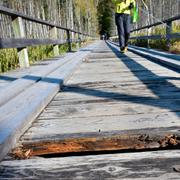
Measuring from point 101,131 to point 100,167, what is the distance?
42 cm

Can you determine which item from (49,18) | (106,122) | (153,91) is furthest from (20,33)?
(49,18)

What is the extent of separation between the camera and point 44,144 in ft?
4.85

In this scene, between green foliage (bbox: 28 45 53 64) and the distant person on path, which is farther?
the distant person on path

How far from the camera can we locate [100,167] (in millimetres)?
1197

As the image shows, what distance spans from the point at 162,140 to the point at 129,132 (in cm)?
17

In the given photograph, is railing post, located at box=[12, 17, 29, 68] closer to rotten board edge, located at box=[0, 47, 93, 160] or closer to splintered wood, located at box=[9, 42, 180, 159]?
rotten board edge, located at box=[0, 47, 93, 160]

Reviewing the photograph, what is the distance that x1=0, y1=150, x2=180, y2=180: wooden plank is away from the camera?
1.13 metres

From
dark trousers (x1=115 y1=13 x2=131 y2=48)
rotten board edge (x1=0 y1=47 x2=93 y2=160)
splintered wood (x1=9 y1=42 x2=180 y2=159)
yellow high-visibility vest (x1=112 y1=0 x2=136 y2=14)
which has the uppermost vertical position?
yellow high-visibility vest (x1=112 y1=0 x2=136 y2=14)

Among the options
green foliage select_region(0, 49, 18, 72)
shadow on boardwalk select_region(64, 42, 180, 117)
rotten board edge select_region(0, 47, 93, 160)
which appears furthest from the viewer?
green foliage select_region(0, 49, 18, 72)

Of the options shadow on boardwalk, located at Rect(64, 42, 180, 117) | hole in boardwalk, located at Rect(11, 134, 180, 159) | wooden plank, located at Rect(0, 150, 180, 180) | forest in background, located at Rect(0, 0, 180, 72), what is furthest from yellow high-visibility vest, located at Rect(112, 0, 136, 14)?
wooden plank, located at Rect(0, 150, 180, 180)

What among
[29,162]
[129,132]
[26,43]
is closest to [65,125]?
[129,132]

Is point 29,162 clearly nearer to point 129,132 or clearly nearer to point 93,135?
point 93,135

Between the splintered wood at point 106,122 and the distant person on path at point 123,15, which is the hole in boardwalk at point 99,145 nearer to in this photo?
the splintered wood at point 106,122

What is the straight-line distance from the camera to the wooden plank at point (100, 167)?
3.72 feet
